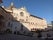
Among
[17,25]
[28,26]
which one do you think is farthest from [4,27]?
[28,26]

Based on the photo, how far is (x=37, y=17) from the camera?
60312mm

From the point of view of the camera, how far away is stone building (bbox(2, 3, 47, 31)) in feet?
160

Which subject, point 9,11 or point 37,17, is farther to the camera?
point 37,17

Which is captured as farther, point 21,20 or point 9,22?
point 21,20

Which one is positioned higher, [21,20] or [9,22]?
[21,20]

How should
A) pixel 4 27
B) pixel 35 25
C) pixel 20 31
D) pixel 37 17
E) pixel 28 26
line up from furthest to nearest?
pixel 37 17
pixel 35 25
pixel 28 26
pixel 20 31
pixel 4 27

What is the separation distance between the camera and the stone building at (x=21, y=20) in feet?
160

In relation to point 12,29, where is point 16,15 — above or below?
above

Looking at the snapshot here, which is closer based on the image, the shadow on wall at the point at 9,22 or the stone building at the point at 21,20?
the shadow on wall at the point at 9,22

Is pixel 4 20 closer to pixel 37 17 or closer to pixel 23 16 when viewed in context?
pixel 23 16

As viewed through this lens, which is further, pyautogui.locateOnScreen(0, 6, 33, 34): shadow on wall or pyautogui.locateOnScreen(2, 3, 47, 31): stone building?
pyautogui.locateOnScreen(2, 3, 47, 31): stone building

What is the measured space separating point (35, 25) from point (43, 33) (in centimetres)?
1490

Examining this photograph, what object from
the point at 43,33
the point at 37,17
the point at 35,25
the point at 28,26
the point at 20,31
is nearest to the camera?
the point at 43,33

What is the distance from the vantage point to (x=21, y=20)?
5250 cm
